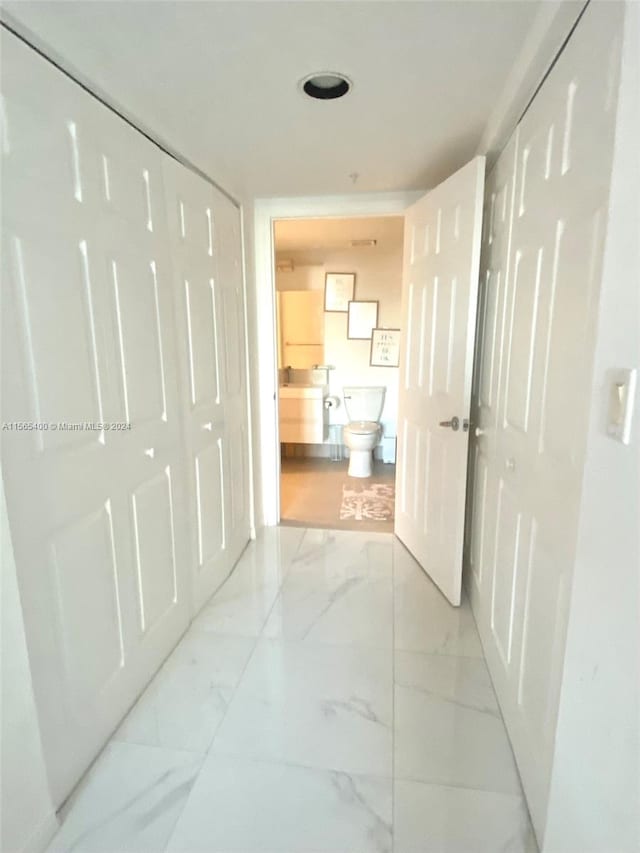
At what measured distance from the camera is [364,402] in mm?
4281

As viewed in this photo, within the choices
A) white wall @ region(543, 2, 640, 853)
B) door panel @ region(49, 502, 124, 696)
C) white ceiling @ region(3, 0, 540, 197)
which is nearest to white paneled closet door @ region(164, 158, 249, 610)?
white ceiling @ region(3, 0, 540, 197)

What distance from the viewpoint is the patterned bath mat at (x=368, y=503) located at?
125 inches

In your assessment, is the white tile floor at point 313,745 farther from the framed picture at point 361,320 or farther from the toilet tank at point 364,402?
the framed picture at point 361,320

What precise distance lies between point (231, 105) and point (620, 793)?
208cm

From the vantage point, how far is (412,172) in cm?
220

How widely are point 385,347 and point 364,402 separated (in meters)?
0.58

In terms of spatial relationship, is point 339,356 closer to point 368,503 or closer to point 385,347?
point 385,347

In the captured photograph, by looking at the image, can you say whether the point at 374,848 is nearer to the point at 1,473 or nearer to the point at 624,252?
the point at 1,473

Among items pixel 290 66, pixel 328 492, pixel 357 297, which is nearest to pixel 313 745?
pixel 290 66

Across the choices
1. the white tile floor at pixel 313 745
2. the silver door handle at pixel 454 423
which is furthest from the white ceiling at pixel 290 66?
the white tile floor at pixel 313 745

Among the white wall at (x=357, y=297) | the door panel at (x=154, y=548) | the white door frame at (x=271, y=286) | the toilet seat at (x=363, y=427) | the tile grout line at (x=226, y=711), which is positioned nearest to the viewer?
the tile grout line at (x=226, y=711)

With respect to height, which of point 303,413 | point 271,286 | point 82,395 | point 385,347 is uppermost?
point 271,286

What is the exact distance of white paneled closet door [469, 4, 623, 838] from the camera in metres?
0.93

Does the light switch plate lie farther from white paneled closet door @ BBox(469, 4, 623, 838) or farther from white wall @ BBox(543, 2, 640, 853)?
white paneled closet door @ BBox(469, 4, 623, 838)
